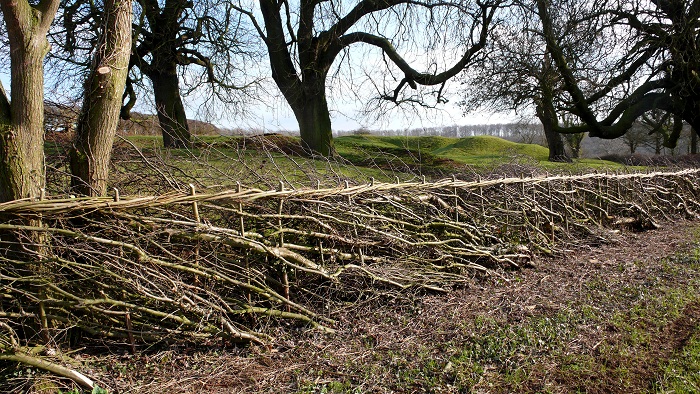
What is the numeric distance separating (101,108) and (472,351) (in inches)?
138

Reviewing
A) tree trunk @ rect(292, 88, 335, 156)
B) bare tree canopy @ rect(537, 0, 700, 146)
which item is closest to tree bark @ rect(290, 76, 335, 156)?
tree trunk @ rect(292, 88, 335, 156)

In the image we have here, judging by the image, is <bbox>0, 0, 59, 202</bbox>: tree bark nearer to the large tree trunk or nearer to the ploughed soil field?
the large tree trunk

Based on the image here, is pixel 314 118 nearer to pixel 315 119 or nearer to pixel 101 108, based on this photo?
pixel 315 119

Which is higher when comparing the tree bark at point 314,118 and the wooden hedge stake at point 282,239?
the tree bark at point 314,118

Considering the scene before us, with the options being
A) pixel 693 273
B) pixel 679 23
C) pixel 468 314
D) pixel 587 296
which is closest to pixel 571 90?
pixel 679 23

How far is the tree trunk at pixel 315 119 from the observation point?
15070mm

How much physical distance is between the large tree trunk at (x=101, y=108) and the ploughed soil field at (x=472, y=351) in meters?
1.40

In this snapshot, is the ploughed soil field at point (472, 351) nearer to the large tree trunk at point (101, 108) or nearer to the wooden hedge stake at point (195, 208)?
the wooden hedge stake at point (195, 208)

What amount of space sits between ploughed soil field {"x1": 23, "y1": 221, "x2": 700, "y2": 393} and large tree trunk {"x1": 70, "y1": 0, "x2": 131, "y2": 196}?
1.40 metres

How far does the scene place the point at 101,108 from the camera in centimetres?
377

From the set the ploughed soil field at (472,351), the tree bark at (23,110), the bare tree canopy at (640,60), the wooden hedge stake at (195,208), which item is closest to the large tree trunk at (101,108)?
the tree bark at (23,110)

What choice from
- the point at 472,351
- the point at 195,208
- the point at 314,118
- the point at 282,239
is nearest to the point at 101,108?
the point at 195,208

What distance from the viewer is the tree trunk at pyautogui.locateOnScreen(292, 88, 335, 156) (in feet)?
49.4

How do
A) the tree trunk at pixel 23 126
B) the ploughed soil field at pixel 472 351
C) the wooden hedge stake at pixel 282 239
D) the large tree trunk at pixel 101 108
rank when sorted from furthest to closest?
1. the wooden hedge stake at pixel 282 239
2. the large tree trunk at pixel 101 108
3. the tree trunk at pixel 23 126
4. the ploughed soil field at pixel 472 351
